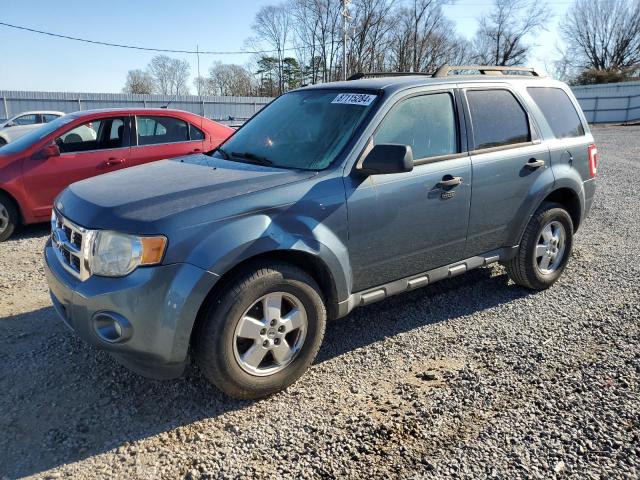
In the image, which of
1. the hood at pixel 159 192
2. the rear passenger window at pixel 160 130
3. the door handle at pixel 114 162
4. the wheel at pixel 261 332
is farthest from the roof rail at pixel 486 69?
the door handle at pixel 114 162

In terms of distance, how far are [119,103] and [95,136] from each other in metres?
24.3

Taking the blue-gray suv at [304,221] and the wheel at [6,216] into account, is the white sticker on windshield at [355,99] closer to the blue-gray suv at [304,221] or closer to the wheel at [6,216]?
the blue-gray suv at [304,221]

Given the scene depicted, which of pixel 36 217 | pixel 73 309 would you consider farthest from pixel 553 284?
pixel 36 217

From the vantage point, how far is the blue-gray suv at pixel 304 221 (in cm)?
279

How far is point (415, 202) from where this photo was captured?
3.65 meters

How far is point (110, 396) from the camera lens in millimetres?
3186

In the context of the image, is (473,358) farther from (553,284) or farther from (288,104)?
(288,104)

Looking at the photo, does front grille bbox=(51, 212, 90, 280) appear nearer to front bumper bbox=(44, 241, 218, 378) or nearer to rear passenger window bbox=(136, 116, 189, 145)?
front bumper bbox=(44, 241, 218, 378)

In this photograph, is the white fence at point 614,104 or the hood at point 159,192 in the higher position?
the white fence at point 614,104

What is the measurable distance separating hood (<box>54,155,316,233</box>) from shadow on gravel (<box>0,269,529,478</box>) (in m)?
1.06

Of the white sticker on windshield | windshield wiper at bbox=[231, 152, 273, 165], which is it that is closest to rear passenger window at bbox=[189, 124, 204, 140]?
windshield wiper at bbox=[231, 152, 273, 165]

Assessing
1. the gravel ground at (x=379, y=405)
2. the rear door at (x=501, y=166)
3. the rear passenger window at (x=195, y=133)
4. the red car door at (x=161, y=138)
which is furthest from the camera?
the rear passenger window at (x=195, y=133)

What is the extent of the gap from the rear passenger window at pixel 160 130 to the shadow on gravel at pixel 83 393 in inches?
141

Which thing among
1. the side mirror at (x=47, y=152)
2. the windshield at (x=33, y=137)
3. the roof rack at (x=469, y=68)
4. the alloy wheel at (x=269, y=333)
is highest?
the roof rack at (x=469, y=68)
